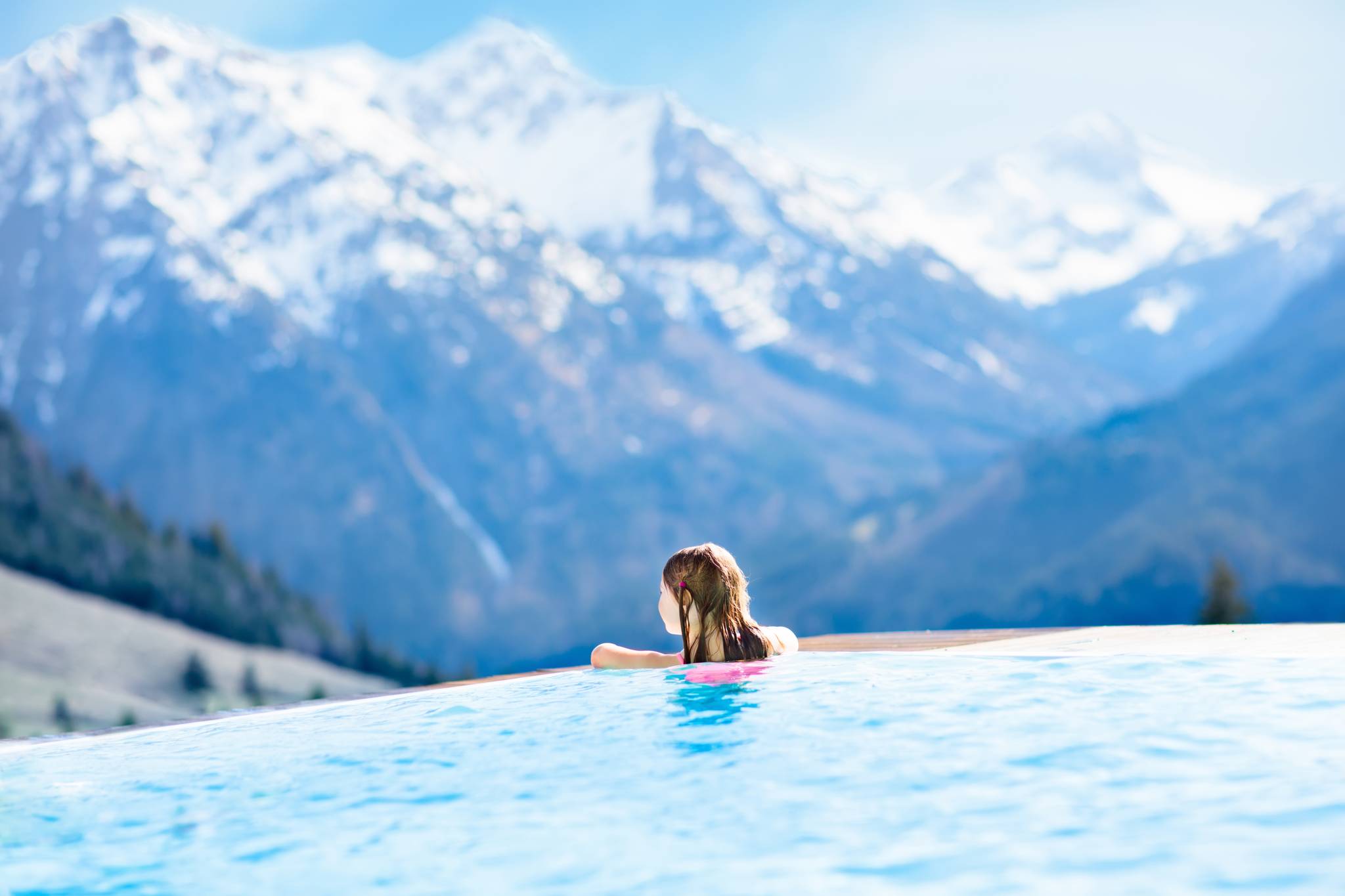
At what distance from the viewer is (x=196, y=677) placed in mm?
60406

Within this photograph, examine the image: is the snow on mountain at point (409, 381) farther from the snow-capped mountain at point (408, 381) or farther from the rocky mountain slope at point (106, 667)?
the rocky mountain slope at point (106, 667)

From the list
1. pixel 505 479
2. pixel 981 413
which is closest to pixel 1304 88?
pixel 981 413

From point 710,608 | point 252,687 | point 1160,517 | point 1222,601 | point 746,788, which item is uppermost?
point 1160,517

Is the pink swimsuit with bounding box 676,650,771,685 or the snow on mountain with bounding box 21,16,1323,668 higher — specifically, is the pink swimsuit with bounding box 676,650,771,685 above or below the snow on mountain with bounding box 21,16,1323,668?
below

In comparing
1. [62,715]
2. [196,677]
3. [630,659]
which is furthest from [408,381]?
[630,659]

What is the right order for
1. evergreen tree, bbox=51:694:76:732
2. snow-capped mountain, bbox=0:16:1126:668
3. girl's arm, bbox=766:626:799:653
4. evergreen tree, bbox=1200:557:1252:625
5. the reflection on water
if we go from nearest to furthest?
the reflection on water → girl's arm, bbox=766:626:799:653 → evergreen tree, bbox=1200:557:1252:625 → evergreen tree, bbox=51:694:76:732 → snow-capped mountain, bbox=0:16:1126:668

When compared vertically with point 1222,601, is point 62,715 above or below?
below

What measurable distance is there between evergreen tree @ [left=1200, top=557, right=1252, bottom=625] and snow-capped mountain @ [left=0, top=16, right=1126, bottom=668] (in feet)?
256

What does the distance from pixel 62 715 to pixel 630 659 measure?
49.9 m

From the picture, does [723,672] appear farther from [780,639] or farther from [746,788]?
[746,788]

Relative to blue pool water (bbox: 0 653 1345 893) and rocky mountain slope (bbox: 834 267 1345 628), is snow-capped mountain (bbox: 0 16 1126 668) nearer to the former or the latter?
rocky mountain slope (bbox: 834 267 1345 628)

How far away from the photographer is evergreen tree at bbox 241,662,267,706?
62812mm

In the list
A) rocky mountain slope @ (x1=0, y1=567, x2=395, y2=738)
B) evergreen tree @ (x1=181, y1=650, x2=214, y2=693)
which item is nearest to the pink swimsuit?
rocky mountain slope @ (x1=0, y1=567, x2=395, y2=738)

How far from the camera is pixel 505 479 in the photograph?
6152 inches
